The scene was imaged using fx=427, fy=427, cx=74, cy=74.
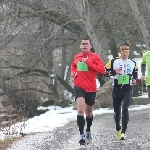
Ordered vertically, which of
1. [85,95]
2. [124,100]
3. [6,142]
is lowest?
[6,142]

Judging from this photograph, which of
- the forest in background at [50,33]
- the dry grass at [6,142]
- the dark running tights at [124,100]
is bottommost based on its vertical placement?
the dry grass at [6,142]

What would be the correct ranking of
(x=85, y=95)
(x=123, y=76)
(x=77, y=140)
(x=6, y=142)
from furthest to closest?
(x=6, y=142)
(x=77, y=140)
(x=123, y=76)
(x=85, y=95)

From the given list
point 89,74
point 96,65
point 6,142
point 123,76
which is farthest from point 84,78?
point 6,142

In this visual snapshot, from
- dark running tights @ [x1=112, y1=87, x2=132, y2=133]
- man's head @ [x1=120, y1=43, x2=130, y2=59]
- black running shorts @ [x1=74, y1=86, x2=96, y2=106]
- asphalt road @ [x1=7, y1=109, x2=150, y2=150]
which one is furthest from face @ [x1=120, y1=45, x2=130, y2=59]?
asphalt road @ [x1=7, y1=109, x2=150, y2=150]

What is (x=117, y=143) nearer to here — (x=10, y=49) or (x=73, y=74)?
(x=73, y=74)

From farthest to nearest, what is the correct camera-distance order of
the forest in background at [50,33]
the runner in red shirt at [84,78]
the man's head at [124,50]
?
the forest in background at [50,33] < the man's head at [124,50] < the runner in red shirt at [84,78]

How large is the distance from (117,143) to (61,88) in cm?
2145

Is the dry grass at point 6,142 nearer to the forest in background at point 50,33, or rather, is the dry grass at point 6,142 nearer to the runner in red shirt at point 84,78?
the runner in red shirt at point 84,78

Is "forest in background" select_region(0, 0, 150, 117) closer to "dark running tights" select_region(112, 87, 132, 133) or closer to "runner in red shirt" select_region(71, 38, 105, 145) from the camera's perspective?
"dark running tights" select_region(112, 87, 132, 133)

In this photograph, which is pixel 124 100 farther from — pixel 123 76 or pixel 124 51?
pixel 124 51

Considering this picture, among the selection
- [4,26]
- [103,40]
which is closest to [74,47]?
[103,40]

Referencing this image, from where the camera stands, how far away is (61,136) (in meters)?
9.02

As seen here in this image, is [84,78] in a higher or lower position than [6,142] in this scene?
higher

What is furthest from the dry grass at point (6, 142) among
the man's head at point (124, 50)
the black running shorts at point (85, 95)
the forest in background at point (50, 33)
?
the forest in background at point (50, 33)
